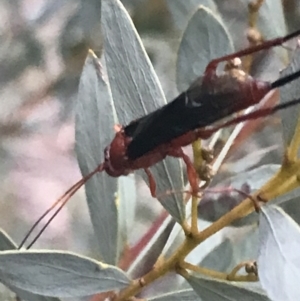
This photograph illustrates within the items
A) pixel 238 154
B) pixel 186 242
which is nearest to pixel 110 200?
pixel 186 242

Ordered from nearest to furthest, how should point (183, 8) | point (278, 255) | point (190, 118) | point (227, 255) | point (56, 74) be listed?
point (278, 255) < point (190, 118) < point (227, 255) < point (183, 8) < point (56, 74)

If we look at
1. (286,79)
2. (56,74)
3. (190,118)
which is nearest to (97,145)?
(190,118)

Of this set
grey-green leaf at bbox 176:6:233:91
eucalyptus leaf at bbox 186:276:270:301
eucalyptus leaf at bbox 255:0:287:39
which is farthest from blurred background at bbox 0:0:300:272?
eucalyptus leaf at bbox 186:276:270:301

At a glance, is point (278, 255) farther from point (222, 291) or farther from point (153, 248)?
point (153, 248)

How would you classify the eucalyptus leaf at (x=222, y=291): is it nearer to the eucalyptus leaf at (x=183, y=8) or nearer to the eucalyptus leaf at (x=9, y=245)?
the eucalyptus leaf at (x=9, y=245)

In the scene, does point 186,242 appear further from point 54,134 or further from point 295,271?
point 54,134

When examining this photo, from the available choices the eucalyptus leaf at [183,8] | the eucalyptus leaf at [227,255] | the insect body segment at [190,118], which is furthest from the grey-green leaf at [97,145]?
A: the eucalyptus leaf at [183,8]
